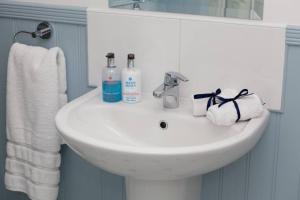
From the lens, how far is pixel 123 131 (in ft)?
5.81

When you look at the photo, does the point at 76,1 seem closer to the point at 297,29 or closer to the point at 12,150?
the point at 12,150

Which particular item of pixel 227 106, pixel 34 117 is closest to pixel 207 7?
pixel 227 106

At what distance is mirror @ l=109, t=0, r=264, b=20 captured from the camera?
65.9 inches

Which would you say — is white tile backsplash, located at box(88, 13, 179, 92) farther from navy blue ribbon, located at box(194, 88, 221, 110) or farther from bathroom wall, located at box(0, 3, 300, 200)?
navy blue ribbon, located at box(194, 88, 221, 110)

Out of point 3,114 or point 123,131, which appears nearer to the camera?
point 123,131

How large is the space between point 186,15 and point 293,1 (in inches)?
13.4

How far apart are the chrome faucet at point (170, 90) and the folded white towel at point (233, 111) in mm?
153

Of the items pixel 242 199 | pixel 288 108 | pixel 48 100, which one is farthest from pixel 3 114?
pixel 288 108

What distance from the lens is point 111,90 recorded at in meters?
1.80

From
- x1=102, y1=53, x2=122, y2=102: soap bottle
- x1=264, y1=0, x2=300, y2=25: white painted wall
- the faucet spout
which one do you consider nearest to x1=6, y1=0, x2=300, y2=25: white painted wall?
x1=264, y1=0, x2=300, y2=25: white painted wall

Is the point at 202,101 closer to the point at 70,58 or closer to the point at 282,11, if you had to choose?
the point at 282,11

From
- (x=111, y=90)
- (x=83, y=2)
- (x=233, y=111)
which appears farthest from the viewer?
(x=83, y=2)

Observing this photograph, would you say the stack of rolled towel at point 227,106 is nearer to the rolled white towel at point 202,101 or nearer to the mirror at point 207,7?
the rolled white towel at point 202,101

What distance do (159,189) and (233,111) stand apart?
0.32 m
